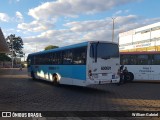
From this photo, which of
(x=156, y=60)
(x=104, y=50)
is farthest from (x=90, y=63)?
(x=156, y=60)

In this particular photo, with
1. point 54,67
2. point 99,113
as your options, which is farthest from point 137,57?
point 99,113

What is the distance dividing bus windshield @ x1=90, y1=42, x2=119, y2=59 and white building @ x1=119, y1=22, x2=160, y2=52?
40618 millimetres

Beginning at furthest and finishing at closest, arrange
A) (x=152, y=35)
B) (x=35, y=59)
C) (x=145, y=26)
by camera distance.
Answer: (x=145, y=26) → (x=152, y=35) → (x=35, y=59)

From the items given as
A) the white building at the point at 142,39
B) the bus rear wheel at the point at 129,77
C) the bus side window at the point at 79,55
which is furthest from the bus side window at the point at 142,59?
the white building at the point at 142,39

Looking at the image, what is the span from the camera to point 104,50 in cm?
1680

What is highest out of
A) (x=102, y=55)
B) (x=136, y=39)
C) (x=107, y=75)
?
(x=136, y=39)

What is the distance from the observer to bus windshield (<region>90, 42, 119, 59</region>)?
54.0 feet

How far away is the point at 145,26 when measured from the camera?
63.9 meters

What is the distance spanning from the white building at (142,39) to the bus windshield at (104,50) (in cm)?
4062

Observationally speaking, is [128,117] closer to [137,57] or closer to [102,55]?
[102,55]

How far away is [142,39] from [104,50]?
4947 cm

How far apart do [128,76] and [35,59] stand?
8.98 metres

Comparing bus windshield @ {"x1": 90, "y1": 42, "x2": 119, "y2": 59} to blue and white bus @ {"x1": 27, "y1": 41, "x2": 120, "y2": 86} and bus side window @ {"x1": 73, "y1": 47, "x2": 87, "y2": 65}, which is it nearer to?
blue and white bus @ {"x1": 27, "y1": 41, "x2": 120, "y2": 86}

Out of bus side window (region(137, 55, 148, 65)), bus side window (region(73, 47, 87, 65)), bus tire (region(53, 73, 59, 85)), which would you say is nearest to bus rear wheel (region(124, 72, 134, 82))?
bus side window (region(137, 55, 148, 65))
